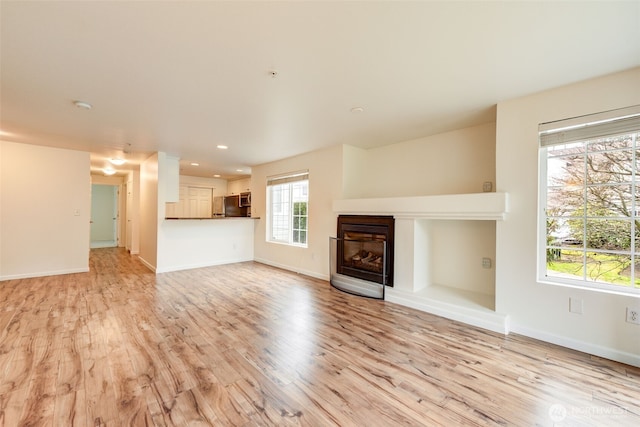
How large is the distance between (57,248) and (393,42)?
6456 mm

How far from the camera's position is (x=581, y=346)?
2.30m

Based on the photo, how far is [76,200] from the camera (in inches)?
200

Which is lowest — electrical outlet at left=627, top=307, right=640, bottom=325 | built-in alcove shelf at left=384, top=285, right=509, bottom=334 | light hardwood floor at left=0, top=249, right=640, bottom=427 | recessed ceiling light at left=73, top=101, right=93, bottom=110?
light hardwood floor at left=0, top=249, right=640, bottom=427

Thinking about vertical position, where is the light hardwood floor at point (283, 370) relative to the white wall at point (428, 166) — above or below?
below

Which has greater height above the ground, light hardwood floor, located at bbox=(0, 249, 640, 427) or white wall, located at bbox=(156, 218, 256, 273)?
white wall, located at bbox=(156, 218, 256, 273)

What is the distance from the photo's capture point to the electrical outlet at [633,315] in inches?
82.3

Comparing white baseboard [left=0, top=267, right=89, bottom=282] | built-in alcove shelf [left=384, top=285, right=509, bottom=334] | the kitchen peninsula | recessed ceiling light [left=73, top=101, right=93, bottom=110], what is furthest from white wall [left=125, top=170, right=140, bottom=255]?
built-in alcove shelf [left=384, top=285, right=509, bottom=334]

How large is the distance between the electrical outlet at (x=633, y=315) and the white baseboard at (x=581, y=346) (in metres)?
0.26

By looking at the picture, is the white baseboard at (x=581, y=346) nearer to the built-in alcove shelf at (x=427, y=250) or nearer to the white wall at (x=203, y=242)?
the built-in alcove shelf at (x=427, y=250)

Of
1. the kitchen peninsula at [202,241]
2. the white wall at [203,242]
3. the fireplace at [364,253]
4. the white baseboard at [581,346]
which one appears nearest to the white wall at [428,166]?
the fireplace at [364,253]

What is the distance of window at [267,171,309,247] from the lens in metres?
5.36

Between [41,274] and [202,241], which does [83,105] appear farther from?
[41,274]

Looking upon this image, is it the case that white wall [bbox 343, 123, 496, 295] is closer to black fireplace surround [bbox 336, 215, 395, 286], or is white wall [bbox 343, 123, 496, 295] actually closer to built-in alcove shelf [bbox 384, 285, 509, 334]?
built-in alcove shelf [bbox 384, 285, 509, 334]

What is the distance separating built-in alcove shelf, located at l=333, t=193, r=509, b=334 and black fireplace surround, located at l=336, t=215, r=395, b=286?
0.35ft
